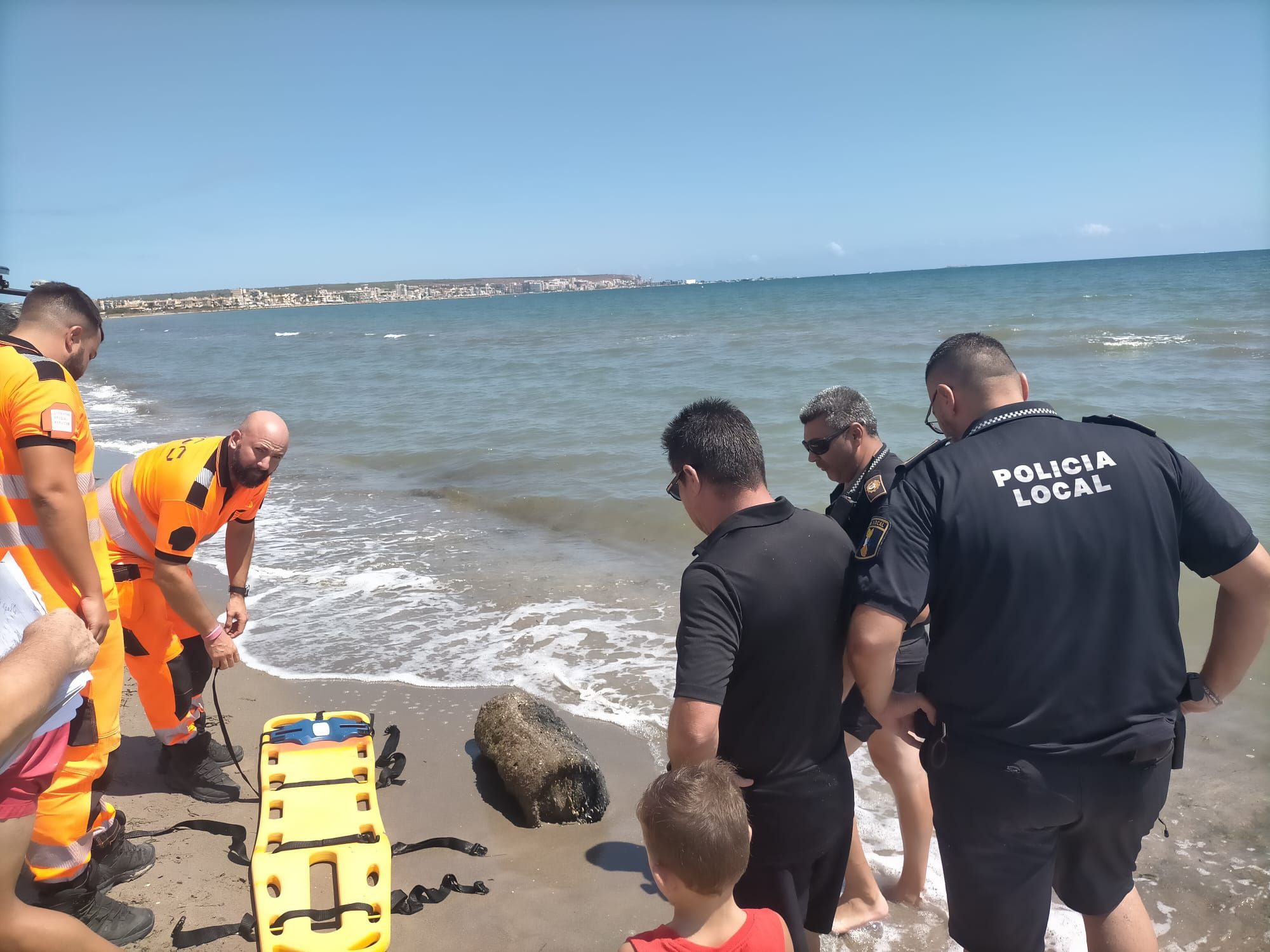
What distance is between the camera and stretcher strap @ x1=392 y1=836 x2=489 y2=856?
4.02 metres

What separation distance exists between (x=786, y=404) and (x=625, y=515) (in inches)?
318

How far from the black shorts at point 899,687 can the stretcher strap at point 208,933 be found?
2456 mm

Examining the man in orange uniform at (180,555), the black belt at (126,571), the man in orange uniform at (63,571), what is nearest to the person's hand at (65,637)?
the man in orange uniform at (63,571)

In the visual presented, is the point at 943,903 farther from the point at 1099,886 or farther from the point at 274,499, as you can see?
the point at 274,499

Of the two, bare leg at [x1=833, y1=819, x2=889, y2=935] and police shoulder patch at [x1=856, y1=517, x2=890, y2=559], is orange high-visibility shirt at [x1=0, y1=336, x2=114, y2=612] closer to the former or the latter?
police shoulder patch at [x1=856, y1=517, x2=890, y2=559]

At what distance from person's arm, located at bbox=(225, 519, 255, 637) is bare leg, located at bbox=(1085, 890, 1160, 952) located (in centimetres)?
407

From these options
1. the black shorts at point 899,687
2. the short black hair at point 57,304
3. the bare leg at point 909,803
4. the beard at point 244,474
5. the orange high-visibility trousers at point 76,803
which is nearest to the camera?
the black shorts at point 899,687

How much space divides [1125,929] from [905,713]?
894 millimetres

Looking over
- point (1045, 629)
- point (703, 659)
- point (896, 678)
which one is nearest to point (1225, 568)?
point (1045, 629)

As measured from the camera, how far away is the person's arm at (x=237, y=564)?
460cm

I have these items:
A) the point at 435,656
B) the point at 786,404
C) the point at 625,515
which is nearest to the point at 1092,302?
the point at 786,404

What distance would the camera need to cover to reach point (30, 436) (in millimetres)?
3195

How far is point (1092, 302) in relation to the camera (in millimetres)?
46312

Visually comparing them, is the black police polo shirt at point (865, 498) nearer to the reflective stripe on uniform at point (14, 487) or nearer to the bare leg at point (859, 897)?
the bare leg at point (859, 897)
